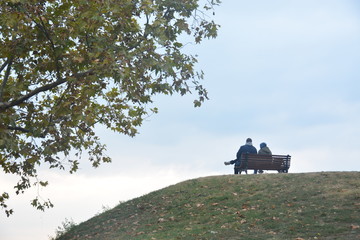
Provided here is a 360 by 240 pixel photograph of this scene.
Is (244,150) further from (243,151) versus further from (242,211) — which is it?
(242,211)

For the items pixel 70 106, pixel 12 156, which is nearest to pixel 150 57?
pixel 70 106

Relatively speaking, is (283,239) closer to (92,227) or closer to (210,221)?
(210,221)

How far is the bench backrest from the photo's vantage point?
24812mm

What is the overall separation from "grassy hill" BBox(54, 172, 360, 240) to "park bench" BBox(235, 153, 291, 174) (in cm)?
186

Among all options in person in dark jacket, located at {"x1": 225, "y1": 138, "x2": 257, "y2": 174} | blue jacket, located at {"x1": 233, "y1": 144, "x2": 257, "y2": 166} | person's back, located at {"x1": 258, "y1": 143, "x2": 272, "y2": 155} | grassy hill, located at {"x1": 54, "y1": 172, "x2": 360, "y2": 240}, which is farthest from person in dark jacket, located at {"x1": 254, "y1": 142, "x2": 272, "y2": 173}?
grassy hill, located at {"x1": 54, "y1": 172, "x2": 360, "y2": 240}

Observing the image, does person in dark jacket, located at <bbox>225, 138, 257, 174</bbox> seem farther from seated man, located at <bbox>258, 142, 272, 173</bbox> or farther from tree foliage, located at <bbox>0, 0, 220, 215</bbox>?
tree foliage, located at <bbox>0, 0, 220, 215</bbox>

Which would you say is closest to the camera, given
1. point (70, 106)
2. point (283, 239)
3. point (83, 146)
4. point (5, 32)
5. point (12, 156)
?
point (283, 239)

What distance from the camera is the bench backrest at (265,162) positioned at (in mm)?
24812

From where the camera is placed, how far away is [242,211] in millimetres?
17859

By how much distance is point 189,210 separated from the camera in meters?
19.2

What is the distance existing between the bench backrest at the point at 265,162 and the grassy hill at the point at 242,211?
1.86 m

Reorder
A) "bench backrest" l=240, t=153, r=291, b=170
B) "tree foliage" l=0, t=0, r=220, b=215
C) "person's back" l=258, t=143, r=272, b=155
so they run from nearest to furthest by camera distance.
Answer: "tree foliage" l=0, t=0, r=220, b=215
"bench backrest" l=240, t=153, r=291, b=170
"person's back" l=258, t=143, r=272, b=155

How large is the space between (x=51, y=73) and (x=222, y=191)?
28.2ft

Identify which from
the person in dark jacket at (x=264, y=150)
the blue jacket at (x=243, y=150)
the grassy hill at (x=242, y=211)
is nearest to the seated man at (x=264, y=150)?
the person in dark jacket at (x=264, y=150)
